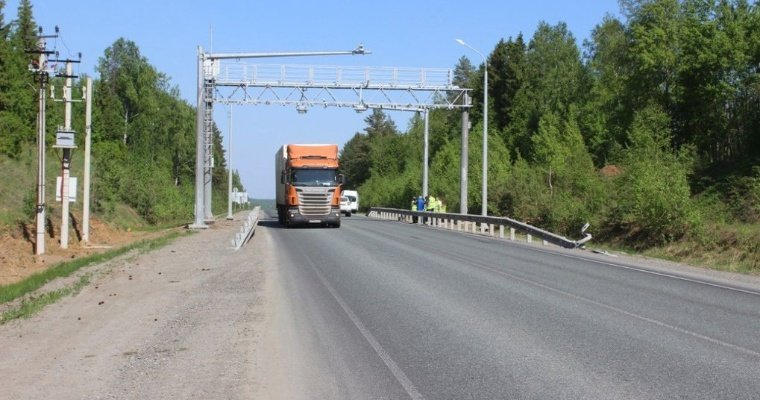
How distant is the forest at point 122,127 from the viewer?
54.5m

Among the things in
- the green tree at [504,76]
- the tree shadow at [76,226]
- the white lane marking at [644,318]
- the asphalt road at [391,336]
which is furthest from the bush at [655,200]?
the green tree at [504,76]

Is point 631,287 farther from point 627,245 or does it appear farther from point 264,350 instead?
point 627,245

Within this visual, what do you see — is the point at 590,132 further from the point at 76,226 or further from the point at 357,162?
the point at 357,162

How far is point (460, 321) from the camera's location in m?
11.1

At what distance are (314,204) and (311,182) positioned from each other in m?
1.22

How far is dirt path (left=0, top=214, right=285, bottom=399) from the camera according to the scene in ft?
24.5

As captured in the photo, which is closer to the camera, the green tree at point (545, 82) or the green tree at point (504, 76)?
the green tree at point (545, 82)

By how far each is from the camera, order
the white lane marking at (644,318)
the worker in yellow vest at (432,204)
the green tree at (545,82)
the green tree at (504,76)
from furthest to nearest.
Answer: the green tree at (504,76) < the green tree at (545,82) < the worker in yellow vest at (432,204) < the white lane marking at (644,318)

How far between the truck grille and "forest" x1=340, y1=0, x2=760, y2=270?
11.2 meters

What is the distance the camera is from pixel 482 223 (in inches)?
1532

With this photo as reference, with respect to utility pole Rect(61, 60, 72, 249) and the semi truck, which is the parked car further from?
utility pole Rect(61, 60, 72, 249)

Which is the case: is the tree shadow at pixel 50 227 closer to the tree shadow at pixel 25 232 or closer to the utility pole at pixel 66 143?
the tree shadow at pixel 25 232

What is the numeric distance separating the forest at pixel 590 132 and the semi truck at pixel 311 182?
11.0 meters

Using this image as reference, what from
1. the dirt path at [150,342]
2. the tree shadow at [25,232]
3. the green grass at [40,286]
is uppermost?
the tree shadow at [25,232]
